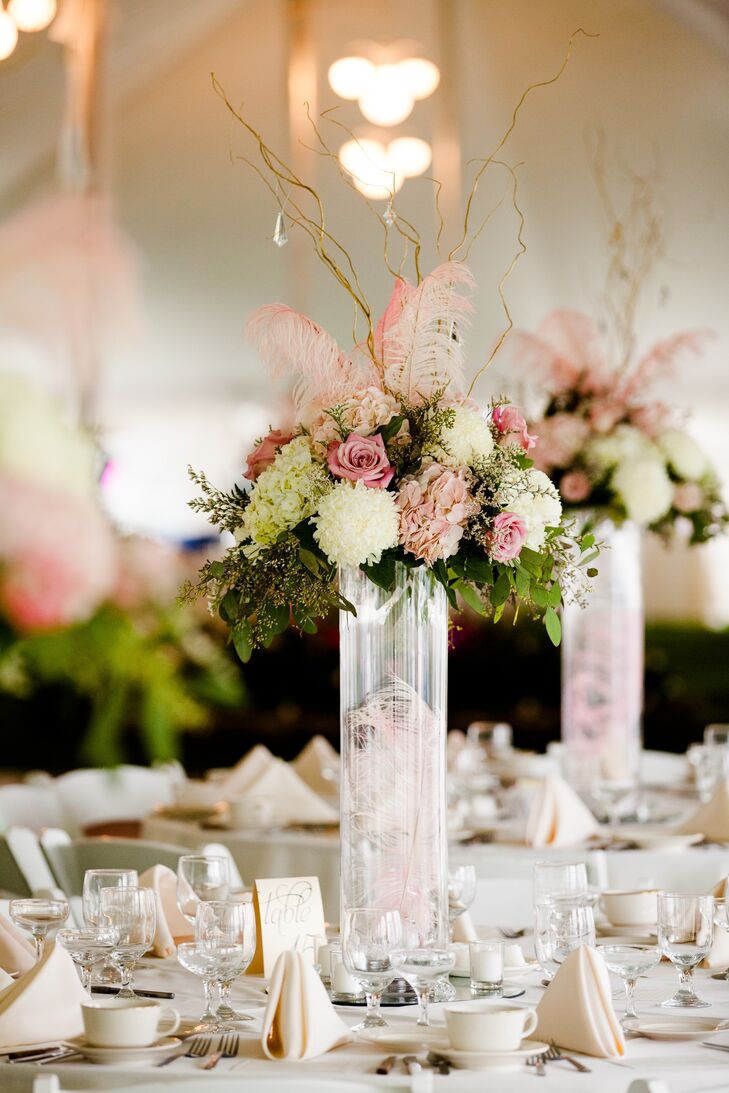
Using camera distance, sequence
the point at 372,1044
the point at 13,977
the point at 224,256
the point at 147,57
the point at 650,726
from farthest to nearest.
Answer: the point at 224,256 < the point at 147,57 < the point at 650,726 < the point at 13,977 < the point at 372,1044

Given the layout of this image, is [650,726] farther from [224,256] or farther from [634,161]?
[224,256]

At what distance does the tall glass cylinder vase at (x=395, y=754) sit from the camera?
7.20ft

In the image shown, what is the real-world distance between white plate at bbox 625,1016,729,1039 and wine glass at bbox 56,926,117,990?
2.59ft

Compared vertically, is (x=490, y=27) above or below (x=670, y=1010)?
above

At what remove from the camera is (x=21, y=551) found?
2094 mm

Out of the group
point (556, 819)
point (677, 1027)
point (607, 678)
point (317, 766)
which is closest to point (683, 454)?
point (607, 678)

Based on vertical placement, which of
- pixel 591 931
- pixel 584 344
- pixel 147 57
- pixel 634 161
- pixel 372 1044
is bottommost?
pixel 372 1044

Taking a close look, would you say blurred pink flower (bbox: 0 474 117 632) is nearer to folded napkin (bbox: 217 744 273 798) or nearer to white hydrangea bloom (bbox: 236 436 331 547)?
white hydrangea bloom (bbox: 236 436 331 547)

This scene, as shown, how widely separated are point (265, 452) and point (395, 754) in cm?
53

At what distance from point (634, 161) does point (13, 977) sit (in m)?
7.46

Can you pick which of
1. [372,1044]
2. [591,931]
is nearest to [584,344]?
[591,931]

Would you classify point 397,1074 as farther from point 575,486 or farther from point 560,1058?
point 575,486

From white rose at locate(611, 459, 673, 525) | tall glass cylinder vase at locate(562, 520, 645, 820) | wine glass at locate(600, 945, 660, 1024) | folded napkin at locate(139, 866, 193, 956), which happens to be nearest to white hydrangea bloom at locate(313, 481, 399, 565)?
wine glass at locate(600, 945, 660, 1024)

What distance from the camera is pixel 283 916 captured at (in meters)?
2.35
